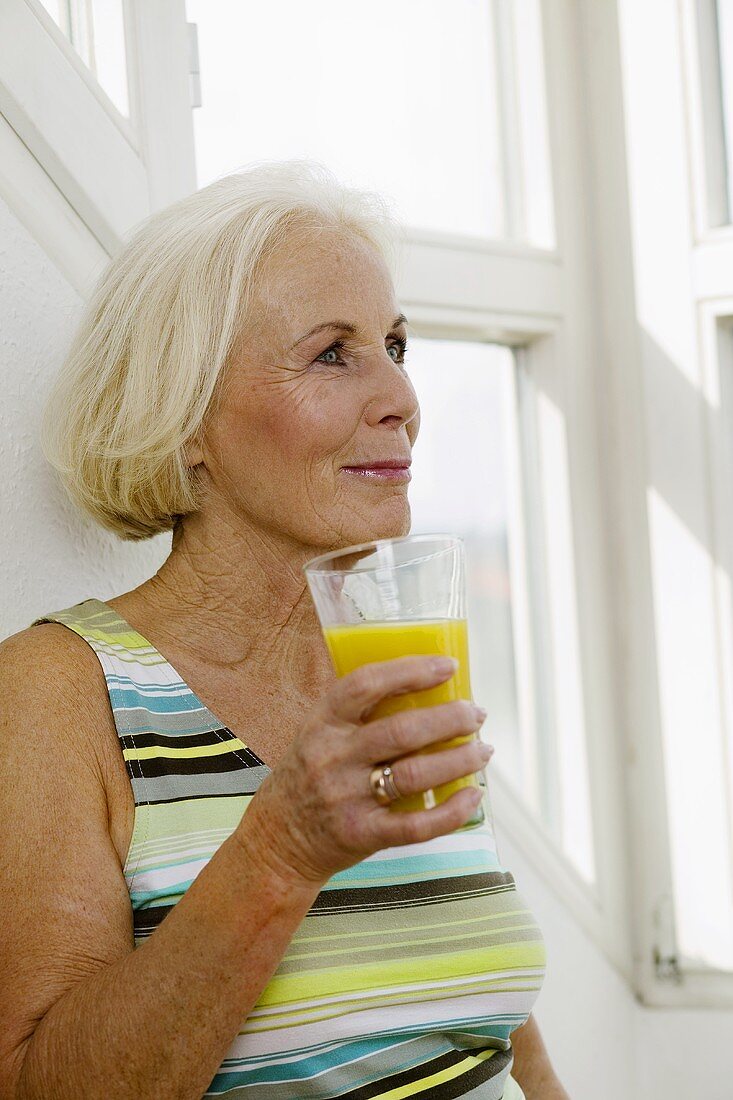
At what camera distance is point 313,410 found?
49.1 inches

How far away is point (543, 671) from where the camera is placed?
7.53ft

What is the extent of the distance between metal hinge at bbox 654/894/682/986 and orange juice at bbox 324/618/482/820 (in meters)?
1.52

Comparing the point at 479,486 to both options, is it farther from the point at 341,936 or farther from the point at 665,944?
the point at 341,936

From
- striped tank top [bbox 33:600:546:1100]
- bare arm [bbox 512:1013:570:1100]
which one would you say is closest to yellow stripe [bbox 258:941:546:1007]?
striped tank top [bbox 33:600:546:1100]

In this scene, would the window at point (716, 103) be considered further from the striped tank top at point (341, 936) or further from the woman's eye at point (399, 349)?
the striped tank top at point (341, 936)

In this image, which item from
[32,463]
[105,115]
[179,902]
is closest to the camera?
[179,902]

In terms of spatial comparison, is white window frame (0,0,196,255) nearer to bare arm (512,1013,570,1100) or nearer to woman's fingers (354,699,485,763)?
woman's fingers (354,699,485,763)

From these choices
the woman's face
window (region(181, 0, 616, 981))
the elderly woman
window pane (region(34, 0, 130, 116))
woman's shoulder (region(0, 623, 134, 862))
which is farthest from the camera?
window (region(181, 0, 616, 981))

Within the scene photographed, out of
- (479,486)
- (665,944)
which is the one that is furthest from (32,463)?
(665,944)

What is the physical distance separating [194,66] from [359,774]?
49.6 inches

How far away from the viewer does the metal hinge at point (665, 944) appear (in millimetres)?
2162

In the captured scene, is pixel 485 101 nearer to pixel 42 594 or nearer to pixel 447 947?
pixel 42 594

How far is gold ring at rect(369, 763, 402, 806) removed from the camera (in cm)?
76

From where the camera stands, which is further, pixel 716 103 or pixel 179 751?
pixel 716 103
